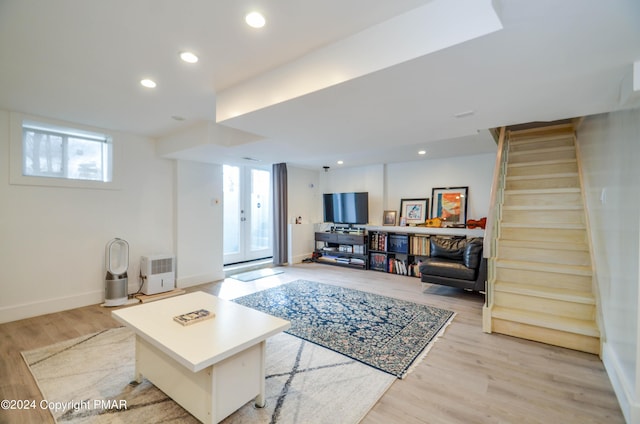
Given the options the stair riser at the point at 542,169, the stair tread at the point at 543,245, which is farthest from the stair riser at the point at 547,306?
the stair riser at the point at 542,169

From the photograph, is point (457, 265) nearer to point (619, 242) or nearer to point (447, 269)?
point (447, 269)

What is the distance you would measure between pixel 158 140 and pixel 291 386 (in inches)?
156

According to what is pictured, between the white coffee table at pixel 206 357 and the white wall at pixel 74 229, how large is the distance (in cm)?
Answer: 224

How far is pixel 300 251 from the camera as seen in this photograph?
20.8ft

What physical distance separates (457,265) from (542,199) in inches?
52.0

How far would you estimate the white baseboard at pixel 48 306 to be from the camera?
309 cm

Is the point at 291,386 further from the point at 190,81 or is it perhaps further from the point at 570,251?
the point at 570,251

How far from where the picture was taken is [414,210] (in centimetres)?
561

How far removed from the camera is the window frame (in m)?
3.13

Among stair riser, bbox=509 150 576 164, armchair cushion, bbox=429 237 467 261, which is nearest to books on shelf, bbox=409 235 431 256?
armchair cushion, bbox=429 237 467 261

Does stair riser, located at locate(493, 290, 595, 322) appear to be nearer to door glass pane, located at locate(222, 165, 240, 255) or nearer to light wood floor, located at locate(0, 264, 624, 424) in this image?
light wood floor, located at locate(0, 264, 624, 424)

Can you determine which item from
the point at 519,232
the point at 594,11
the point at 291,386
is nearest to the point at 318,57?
the point at 594,11

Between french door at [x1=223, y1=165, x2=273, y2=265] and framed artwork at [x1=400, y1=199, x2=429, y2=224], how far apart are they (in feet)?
9.63

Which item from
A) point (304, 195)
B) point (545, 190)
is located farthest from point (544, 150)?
point (304, 195)
